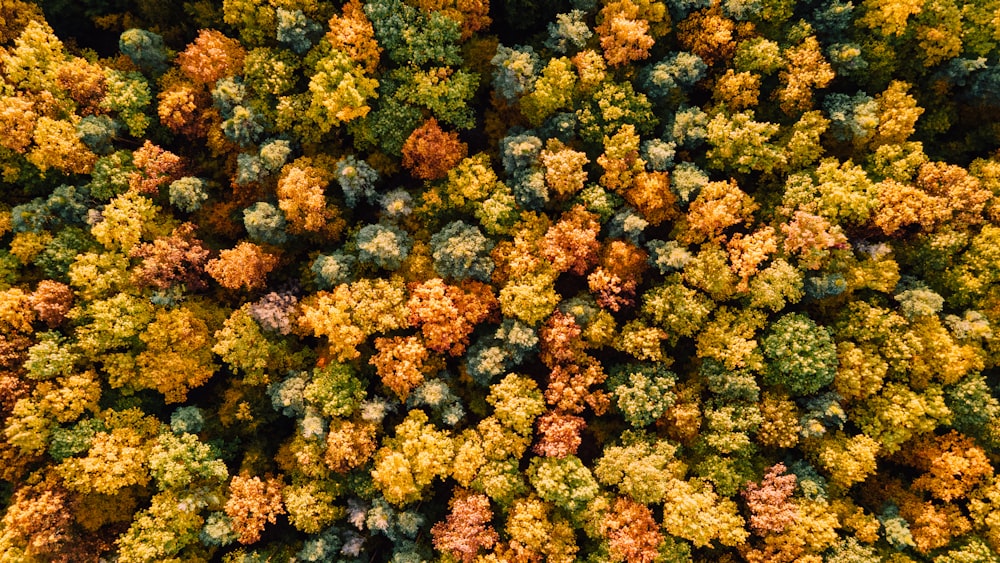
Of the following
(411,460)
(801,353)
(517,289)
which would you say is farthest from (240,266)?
(801,353)

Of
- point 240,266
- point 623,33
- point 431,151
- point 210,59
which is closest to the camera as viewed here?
point 623,33

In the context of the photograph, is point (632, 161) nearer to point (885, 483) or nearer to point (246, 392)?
point (885, 483)

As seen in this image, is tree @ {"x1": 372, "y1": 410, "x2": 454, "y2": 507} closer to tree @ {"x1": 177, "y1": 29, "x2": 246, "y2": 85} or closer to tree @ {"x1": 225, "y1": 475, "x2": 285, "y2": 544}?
tree @ {"x1": 225, "y1": 475, "x2": 285, "y2": 544}

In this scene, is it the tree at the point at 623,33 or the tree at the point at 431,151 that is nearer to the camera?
the tree at the point at 623,33

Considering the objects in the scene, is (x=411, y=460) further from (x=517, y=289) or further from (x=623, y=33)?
(x=623, y=33)

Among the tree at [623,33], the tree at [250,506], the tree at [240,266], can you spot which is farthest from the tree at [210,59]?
the tree at [250,506]

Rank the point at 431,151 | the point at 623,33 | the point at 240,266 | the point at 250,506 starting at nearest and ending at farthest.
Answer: the point at 623,33 < the point at 250,506 < the point at 240,266 < the point at 431,151

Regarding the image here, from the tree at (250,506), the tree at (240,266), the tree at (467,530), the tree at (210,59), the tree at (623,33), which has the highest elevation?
the tree at (623,33)

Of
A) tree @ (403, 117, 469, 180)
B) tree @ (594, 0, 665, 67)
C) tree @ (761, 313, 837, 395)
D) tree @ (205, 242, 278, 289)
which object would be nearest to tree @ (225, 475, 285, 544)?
tree @ (205, 242, 278, 289)

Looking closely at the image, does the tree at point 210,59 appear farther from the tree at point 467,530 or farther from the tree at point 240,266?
the tree at point 467,530
